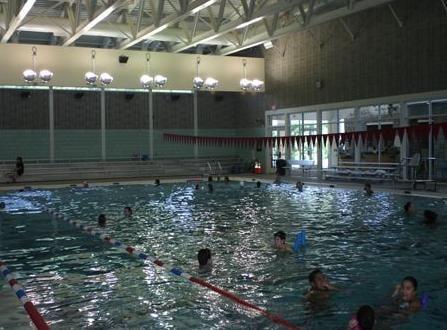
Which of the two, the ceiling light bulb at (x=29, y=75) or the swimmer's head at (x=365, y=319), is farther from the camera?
the ceiling light bulb at (x=29, y=75)

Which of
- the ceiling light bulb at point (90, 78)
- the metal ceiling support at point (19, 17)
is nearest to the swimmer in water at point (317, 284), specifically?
the metal ceiling support at point (19, 17)

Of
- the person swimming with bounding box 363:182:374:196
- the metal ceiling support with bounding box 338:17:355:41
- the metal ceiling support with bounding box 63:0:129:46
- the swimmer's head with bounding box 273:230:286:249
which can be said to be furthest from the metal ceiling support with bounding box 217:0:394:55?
the swimmer's head with bounding box 273:230:286:249

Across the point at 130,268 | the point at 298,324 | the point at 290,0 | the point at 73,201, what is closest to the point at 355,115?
the point at 290,0

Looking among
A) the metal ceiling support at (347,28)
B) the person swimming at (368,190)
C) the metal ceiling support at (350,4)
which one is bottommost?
the person swimming at (368,190)

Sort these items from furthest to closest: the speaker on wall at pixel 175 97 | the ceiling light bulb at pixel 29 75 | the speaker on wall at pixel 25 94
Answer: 1. the speaker on wall at pixel 175 97
2. the speaker on wall at pixel 25 94
3. the ceiling light bulb at pixel 29 75

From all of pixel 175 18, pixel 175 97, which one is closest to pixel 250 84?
pixel 175 97

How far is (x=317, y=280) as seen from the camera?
20.3ft

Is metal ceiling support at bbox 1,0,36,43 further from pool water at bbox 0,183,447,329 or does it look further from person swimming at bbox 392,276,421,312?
person swimming at bbox 392,276,421,312

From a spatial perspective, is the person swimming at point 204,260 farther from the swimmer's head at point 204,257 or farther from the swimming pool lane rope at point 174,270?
the swimming pool lane rope at point 174,270

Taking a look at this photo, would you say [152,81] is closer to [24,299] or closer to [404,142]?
[404,142]

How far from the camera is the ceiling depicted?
56.8 feet

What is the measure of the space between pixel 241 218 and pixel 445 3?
11.3 m

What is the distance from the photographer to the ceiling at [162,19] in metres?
17.3

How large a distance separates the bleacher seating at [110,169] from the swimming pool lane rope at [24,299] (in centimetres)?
1686
